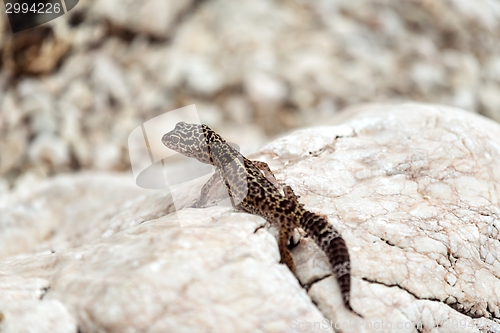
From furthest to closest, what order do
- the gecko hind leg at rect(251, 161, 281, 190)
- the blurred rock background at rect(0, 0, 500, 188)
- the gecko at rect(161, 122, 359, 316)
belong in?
the blurred rock background at rect(0, 0, 500, 188) → the gecko hind leg at rect(251, 161, 281, 190) → the gecko at rect(161, 122, 359, 316)

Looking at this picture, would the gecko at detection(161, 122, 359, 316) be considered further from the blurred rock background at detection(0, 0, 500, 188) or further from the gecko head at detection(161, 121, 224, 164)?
the blurred rock background at detection(0, 0, 500, 188)

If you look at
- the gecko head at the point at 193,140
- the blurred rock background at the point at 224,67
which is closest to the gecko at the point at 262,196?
the gecko head at the point at 193,140

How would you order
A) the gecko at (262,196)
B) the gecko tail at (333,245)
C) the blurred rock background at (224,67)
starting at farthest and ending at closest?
the blurred rock background at (224,67) → the gecko at (262,196) → the gecko tail at (333,245)

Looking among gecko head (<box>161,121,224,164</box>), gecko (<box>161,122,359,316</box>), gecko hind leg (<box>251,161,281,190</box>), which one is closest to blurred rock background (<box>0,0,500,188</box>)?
gecko head (<box>161,121,224,164</box>)

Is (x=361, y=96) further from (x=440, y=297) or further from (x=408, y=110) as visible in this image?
(x=440, y=297)

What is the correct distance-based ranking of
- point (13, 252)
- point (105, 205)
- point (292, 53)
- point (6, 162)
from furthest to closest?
point (292, 53) → point (6, 162) → point (105, 205) → point (13, 252)

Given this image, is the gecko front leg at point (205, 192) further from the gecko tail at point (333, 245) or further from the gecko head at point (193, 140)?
the gecko tail at point (333, 245)

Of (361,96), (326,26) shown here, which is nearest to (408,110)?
(361,96)
